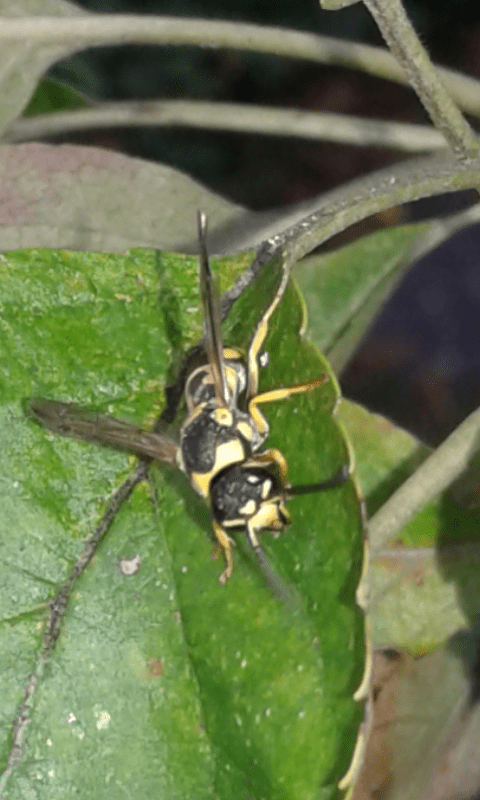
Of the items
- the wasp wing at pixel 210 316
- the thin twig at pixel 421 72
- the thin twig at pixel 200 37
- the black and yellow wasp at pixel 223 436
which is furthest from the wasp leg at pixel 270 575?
the thin twig at pixel 200 37

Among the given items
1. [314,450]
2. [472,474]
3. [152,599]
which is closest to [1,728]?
[152,599]

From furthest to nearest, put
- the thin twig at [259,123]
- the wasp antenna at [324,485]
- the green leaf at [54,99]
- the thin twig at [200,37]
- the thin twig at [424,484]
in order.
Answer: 1. the green leaf at [54,99]
2. the thin twig at [259,123]
3. the thin twig at [200,37]
4. the thin twig at [424,484]
5. the wasp antenna at [324,485]

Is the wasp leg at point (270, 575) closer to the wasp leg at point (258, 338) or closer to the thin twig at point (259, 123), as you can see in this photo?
the wasp leg at point (258, 338)

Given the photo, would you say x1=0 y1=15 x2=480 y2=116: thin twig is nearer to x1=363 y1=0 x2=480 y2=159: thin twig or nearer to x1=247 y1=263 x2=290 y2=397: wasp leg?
x1=363 y1=0 x2=480 y2=159: thin twig

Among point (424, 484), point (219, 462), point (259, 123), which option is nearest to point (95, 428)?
point (219, 462)

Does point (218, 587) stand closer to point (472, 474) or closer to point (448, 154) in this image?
point (472, 474)

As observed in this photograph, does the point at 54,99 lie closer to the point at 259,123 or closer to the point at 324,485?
the point at 259,123

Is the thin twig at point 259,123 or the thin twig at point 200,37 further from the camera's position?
the thin twig at point 259,123
